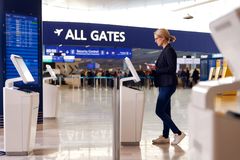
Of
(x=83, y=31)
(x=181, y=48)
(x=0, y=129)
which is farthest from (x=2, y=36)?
(x=181, y=48)

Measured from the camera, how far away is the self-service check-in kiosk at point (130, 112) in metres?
5.30

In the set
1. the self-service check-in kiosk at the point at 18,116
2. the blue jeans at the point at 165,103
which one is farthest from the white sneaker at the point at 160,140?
the self-service check-in kiosk at the point at 18,116

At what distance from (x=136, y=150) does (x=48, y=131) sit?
2.24 meters

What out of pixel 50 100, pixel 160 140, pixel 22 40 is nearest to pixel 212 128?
pixel 160 140

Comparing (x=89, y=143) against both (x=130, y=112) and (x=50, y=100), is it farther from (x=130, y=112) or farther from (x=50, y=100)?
(x=50, y=100)

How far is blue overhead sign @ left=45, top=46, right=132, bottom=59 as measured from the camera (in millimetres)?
18422

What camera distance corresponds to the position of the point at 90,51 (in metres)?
19.5

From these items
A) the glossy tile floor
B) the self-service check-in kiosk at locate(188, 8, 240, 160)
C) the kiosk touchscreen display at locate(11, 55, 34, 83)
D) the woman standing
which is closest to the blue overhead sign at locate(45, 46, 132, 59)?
the glossy tile floor

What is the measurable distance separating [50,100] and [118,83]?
17.0 ft

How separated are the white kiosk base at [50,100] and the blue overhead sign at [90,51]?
9.68m

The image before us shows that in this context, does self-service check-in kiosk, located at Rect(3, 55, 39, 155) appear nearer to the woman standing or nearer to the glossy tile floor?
the glossy tile floor

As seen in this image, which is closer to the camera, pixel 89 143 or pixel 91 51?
pixel 89 143

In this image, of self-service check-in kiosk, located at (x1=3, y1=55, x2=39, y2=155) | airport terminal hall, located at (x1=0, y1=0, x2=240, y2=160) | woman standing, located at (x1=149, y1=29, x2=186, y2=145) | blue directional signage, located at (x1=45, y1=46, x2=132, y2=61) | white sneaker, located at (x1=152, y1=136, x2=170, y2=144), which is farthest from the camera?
blue directional signage, located at (x1=45, y1=46, x2=132, y2=61)

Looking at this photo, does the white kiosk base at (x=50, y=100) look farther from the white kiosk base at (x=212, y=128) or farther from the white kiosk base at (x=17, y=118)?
the white kiosk base at (x=212, y=128)
